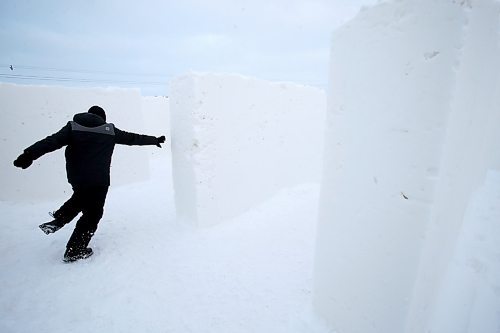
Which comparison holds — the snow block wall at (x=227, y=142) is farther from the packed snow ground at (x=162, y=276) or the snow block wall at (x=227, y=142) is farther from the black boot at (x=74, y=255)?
the black boot at (x=74, y=255)

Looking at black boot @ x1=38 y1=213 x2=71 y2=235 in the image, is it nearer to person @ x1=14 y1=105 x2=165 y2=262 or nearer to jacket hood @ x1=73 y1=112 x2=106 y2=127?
person @ x1=14 y1=105 x2=165 y2=262

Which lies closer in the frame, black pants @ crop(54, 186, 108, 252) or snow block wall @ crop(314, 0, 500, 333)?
snow block wall @ crop(314, 0, 500, 333)

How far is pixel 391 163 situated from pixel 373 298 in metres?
0.94

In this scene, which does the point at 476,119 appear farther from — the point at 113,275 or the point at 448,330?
the point at 113,275

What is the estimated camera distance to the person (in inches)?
103

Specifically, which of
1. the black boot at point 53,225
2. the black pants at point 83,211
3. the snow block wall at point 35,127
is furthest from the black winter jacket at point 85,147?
the snow block wall at point 35,127

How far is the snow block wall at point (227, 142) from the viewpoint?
3.31 meters

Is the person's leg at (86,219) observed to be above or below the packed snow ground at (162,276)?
above

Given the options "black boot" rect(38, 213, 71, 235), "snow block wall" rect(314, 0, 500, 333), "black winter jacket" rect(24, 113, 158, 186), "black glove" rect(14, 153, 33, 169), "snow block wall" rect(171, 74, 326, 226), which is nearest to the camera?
"snow block wall" rect(314, 0, 500, 333)

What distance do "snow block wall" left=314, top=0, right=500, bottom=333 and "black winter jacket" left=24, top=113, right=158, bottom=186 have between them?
2450mm

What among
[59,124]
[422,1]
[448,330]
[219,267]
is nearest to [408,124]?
[422,1]

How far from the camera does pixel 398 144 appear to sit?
145cm

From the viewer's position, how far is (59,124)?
459 cm

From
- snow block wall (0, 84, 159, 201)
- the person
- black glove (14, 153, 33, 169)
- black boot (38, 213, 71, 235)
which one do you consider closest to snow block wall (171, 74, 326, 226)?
the person
